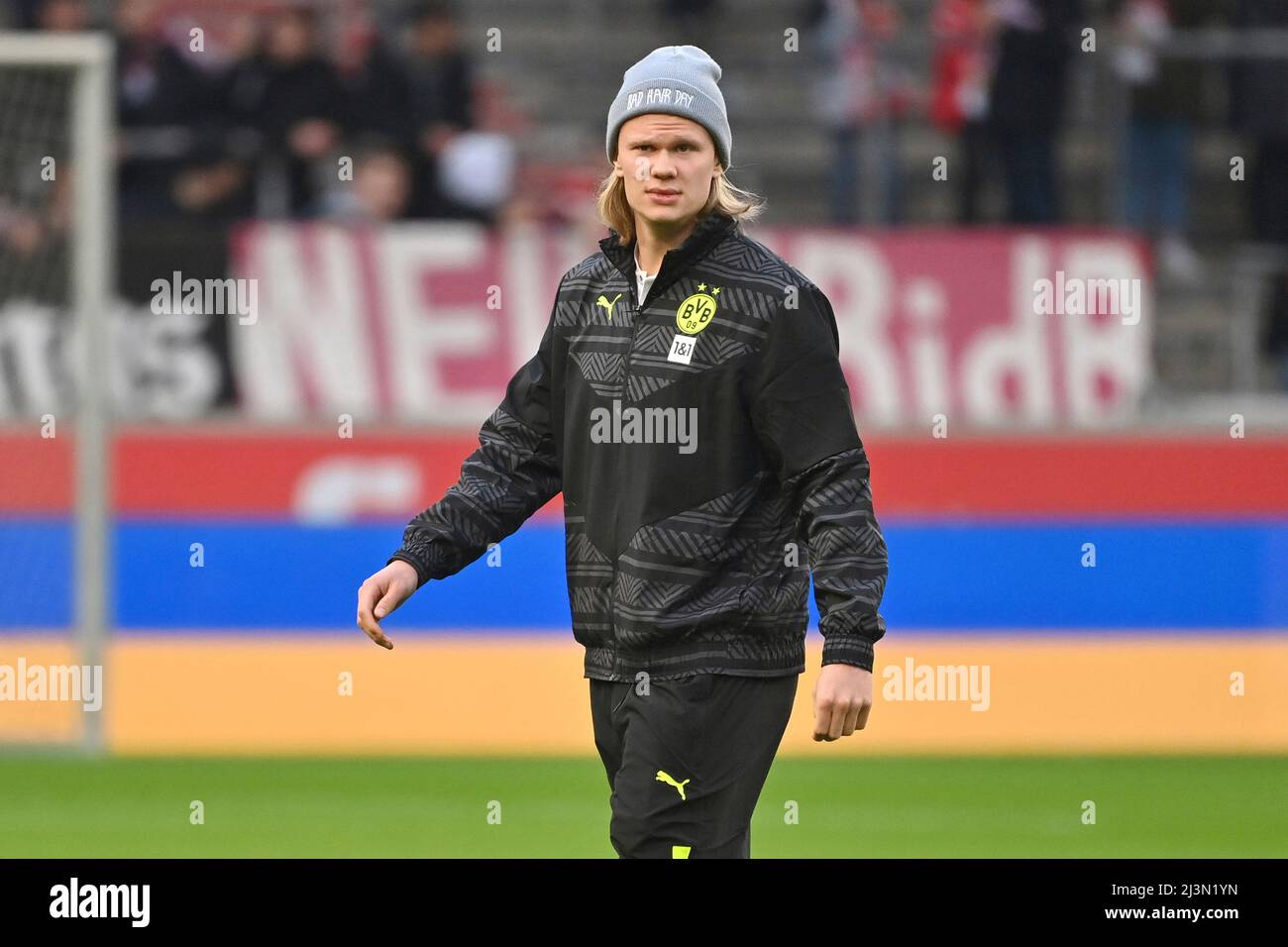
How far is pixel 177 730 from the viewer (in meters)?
10.3

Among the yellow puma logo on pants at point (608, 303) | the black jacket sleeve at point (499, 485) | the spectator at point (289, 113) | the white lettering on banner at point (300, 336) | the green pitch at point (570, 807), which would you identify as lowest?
the green pitch at point (570, 807)

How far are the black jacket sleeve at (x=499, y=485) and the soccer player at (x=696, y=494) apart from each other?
0.26 ft

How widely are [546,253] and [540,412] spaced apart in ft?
21.4

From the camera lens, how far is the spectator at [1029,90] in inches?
521

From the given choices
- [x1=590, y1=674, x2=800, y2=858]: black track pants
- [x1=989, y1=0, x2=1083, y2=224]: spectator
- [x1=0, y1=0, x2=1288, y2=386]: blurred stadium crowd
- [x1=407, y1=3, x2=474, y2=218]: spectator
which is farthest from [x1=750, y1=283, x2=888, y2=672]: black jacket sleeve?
[x1=989, y1=0, x2=1083, y2=224]: spectator

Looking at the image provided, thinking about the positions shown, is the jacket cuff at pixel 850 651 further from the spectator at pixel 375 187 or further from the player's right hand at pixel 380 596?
the spectator at pixel 375 187

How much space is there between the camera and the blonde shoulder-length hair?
15.6ft

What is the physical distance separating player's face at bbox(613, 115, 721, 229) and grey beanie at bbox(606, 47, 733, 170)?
23 mm

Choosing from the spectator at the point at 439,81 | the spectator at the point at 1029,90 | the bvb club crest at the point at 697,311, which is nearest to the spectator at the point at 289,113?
the spectator at the point at 439,81

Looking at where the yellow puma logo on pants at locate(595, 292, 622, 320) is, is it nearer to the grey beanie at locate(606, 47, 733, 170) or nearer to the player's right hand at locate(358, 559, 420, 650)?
the grey beanie at locate(606, 47, 733, 170)

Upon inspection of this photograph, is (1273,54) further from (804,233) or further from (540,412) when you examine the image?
(540,412)

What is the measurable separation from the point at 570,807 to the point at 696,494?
14.9 feet

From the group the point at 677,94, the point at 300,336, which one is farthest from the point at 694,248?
the point at 300,336
